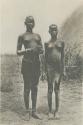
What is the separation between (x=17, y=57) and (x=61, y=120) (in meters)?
0.32

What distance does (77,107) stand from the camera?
144 cm

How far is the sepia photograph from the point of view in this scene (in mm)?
1419

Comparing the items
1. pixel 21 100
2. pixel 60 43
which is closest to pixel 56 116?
pixel 21 100

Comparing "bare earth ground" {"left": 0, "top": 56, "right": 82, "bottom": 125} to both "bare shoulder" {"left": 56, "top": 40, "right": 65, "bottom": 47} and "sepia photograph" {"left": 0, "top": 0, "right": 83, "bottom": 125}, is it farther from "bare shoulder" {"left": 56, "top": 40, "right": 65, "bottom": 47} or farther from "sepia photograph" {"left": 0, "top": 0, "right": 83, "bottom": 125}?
"bare shoulder" {"left": 56, "top": 40, "right": 65, "bottom": 47}

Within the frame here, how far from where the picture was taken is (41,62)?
1437 millimetres

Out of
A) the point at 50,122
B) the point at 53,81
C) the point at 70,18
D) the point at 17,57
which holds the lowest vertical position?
the point at 50,122

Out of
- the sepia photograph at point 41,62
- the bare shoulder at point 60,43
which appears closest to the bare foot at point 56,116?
the sepia photograph at point 41,62

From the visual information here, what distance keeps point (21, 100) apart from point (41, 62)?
6.9 inches

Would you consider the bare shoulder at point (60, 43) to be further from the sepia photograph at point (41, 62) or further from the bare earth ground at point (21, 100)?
the bare earth ground at point (21, 100)

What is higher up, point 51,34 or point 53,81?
point 51,34

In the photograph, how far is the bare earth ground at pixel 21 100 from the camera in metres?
1.41

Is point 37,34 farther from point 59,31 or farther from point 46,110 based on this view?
point 46,110

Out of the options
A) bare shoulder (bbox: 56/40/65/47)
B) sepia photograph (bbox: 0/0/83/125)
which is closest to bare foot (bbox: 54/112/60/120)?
sepia photograph (bbox: 0/0/83/125)

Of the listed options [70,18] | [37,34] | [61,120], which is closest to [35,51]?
[37,34]
